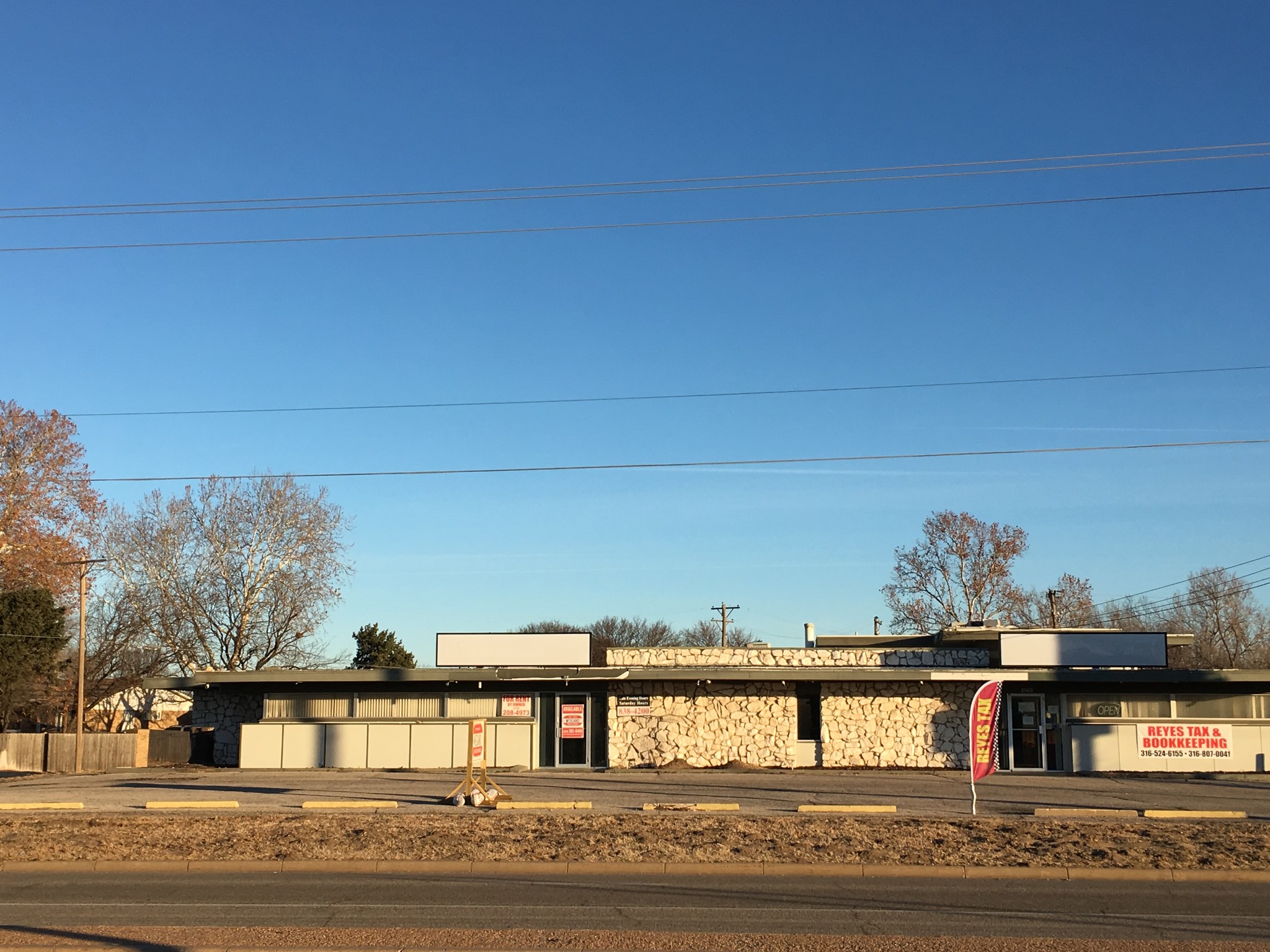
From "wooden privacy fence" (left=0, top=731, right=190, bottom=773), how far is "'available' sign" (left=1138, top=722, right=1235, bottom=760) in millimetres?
29557

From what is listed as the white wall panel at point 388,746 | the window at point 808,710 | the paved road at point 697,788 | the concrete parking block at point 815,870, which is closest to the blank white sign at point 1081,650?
the paved road at point 697,788

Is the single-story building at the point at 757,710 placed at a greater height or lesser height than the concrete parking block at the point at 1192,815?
greater

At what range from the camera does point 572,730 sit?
3266 centimetres

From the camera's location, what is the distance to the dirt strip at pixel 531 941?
968 centimetres

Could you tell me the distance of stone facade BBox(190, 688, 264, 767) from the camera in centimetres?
3488

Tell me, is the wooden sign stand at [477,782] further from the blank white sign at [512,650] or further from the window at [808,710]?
the window at [808,710]

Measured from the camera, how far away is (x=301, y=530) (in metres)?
49.2

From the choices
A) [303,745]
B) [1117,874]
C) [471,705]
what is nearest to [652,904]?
[1117,874]

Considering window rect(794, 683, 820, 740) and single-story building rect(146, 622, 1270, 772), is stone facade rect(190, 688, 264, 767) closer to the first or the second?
single-story building rect(146, 622, 1270, 772)

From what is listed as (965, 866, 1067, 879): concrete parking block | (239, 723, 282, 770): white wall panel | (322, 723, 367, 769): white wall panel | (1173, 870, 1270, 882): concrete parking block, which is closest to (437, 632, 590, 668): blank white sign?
(322, 723, 367, 769): white wall panel

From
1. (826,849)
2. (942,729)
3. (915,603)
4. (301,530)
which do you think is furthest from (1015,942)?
(915,603)

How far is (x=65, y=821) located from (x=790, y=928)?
12.9 meters

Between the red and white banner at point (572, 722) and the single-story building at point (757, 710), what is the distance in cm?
3

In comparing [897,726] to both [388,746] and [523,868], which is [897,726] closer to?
[388,746]
